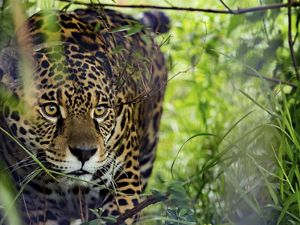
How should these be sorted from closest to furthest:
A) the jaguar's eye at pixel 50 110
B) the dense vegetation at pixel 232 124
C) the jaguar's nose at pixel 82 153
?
the dense vegetation at pixel 232 124
the jaguar's nose at pixel 82 153
the jaguar's eye at pixel 50 110

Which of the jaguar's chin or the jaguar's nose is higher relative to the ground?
the jaguar's nose

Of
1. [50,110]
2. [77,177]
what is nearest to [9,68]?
[50,110]

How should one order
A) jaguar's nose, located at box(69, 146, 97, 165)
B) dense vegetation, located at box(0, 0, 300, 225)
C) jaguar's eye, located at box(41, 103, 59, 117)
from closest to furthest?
dense vegetation, located at box(0, 0, 300, 225)
jaguar's nose, located at box(69, 146, 97, 165)
jaguar's eye, located at box(41, 103, 59, 117)

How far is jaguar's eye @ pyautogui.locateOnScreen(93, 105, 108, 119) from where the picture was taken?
456 centimetres

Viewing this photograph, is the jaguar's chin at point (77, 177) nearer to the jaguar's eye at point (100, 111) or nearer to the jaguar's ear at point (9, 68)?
the jaguar's eye at point (100, 111)

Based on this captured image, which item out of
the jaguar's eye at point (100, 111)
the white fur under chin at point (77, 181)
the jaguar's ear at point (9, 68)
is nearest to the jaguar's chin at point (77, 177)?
the white fur under chin at point (77, 181)

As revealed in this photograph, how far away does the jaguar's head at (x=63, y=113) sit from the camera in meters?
4.41

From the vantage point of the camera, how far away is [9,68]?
4.48 meters

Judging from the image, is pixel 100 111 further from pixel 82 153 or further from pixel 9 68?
pixel 9 68

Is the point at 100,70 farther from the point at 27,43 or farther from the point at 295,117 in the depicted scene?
the point at 295,117

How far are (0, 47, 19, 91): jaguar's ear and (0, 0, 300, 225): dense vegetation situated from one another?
166 millimetres

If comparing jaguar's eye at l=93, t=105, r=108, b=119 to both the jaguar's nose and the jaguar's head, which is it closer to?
the jaguar's head

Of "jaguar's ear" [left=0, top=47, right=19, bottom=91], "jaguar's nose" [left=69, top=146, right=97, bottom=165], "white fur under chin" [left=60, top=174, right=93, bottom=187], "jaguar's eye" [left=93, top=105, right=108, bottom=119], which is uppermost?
"jaguar's ear" [left=0, top=47, right=19, bottom=91]

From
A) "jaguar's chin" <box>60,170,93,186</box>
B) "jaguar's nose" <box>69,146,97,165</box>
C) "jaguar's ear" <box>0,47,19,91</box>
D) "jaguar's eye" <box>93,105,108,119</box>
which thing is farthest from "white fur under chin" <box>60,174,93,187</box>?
"jaguar's ear" <box>0,47,19,91</box>
